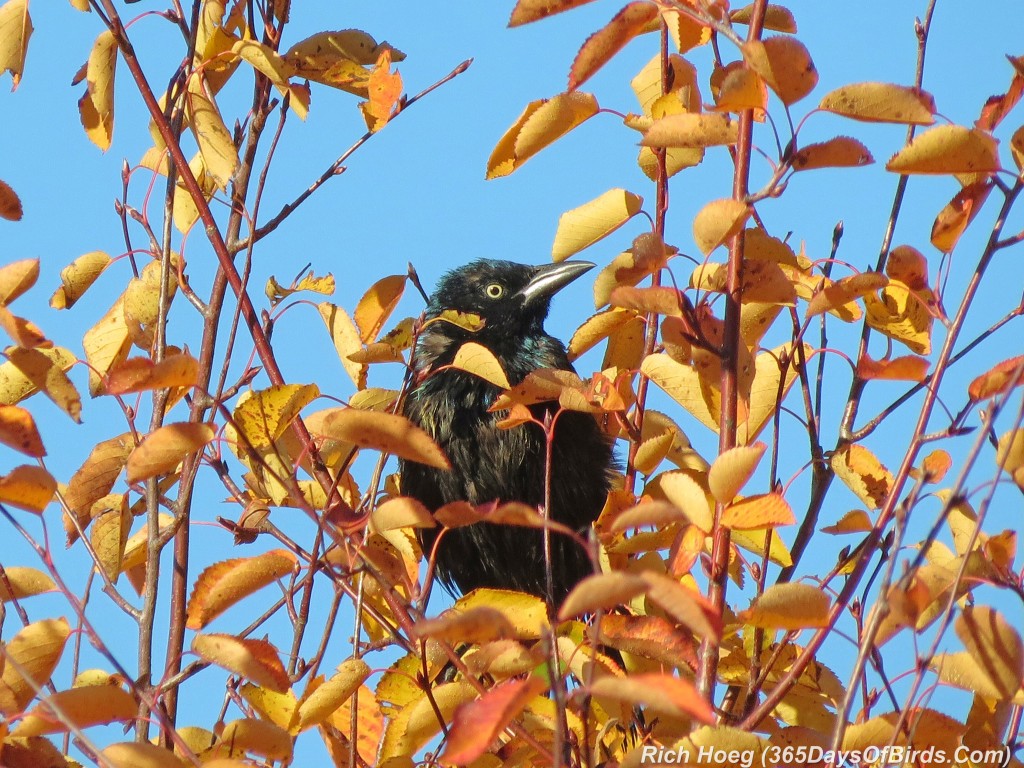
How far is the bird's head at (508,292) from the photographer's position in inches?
192

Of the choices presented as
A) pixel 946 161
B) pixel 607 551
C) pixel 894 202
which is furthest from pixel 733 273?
pixel 607 551

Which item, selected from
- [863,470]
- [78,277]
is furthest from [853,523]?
[78,277]

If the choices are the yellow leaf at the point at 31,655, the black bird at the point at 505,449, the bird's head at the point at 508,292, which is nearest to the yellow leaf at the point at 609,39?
the yellow leaf at the point at 31,655

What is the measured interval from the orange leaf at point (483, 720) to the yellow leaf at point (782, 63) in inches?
32.5

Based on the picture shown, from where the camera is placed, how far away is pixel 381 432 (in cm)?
188

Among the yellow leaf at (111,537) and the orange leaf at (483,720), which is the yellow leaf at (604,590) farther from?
the yellow leaf at (111,537)

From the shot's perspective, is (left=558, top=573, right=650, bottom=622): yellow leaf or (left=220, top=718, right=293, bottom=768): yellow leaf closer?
(left=558, top=573, right=650, bottom=622): yellow leaf

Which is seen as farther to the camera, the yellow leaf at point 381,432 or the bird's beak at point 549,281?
the bird's beak at point 549,281

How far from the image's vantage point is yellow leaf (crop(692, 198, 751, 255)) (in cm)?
174

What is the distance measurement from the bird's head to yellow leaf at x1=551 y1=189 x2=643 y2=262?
242 centimetres

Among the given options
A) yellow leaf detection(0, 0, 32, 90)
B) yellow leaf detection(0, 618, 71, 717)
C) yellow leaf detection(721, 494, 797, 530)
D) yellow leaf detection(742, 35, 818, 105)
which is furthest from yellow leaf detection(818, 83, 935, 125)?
yellow leaf detection(0, 0, 32, 90)

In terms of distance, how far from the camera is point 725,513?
70.0 inches

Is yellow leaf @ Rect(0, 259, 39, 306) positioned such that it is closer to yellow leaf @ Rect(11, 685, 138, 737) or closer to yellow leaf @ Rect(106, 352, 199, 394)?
yellow leaf @ Rect(106, 352, 199, 394)

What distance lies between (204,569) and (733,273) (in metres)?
0.97
